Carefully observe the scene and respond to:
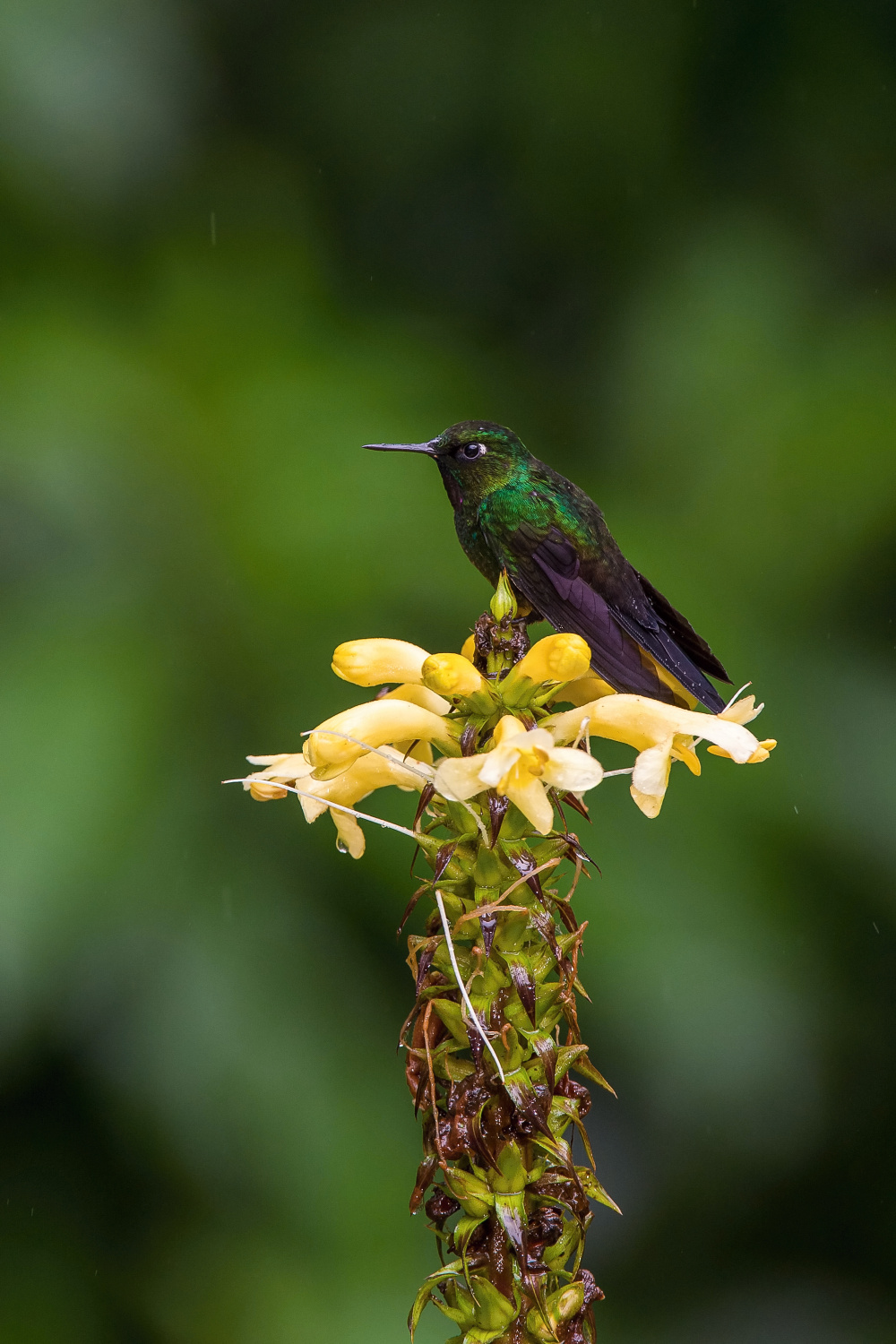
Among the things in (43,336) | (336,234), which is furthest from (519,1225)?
(336,234)

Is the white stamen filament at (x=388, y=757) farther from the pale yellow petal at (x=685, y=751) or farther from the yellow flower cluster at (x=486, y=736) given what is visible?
the pale yellow petal at (x=685, y=751)

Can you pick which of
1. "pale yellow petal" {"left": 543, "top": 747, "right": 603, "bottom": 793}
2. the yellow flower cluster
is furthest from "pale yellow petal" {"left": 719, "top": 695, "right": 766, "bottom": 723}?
"pale yellow petal" {"left": 543, "top": 747, "right": 603, "bottom": 793}

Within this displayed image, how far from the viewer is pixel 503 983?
2.12ft

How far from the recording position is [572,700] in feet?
2.82

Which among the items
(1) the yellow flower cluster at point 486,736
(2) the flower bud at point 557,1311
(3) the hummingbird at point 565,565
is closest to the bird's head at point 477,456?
(3) the hummingbird at point 565,565

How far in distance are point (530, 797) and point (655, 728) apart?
0.44ft

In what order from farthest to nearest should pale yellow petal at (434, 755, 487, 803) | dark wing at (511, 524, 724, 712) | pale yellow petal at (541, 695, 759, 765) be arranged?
1. dark wing at (511, 524, 724, 712)
2. pale yellow petal at (541, 695, 759, 765)
3. pale yellow petal at (434, 755, 487, 803)

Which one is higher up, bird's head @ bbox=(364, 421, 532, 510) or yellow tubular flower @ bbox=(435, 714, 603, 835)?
bird's head @ bbox=(364, 421, 532, 510)

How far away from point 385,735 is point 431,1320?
1.50 metres

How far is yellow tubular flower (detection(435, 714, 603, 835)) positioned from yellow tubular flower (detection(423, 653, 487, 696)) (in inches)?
2.0

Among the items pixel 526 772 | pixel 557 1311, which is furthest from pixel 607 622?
pixel 557 1311

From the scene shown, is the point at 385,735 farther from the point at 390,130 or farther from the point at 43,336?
the point at 390,130

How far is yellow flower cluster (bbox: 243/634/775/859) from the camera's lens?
60cm

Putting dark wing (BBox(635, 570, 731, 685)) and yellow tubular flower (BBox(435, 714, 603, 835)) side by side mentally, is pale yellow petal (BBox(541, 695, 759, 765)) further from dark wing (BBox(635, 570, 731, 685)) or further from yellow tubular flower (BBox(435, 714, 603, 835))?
dark wing (BBox(635, 570, 731, 685))
